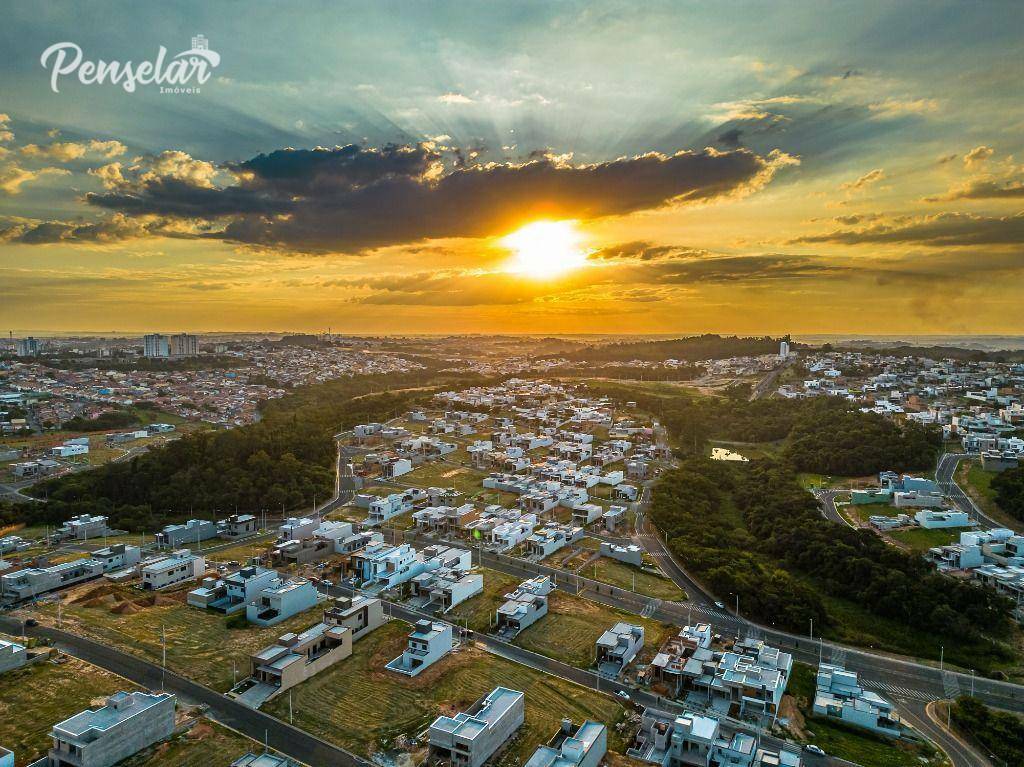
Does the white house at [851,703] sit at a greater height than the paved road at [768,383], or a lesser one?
lesser

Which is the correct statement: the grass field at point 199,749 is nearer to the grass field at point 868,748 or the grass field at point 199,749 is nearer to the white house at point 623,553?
the grass field at point 868,748

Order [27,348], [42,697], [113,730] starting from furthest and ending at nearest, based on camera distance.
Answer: [27,348] < [42,697] < [113,730]

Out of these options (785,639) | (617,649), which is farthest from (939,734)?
(617,649)

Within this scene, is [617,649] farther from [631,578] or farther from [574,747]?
[631,578]

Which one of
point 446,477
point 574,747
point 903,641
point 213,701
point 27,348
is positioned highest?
point 27,348

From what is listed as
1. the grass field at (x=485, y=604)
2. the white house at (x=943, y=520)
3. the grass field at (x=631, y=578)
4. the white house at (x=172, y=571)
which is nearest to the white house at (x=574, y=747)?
the grass field at (x=485, y=604)

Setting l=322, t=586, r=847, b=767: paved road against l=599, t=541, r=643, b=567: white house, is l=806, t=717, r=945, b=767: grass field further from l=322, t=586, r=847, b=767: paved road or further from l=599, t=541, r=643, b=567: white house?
l=599, t=541, r=643, b=567: white house
